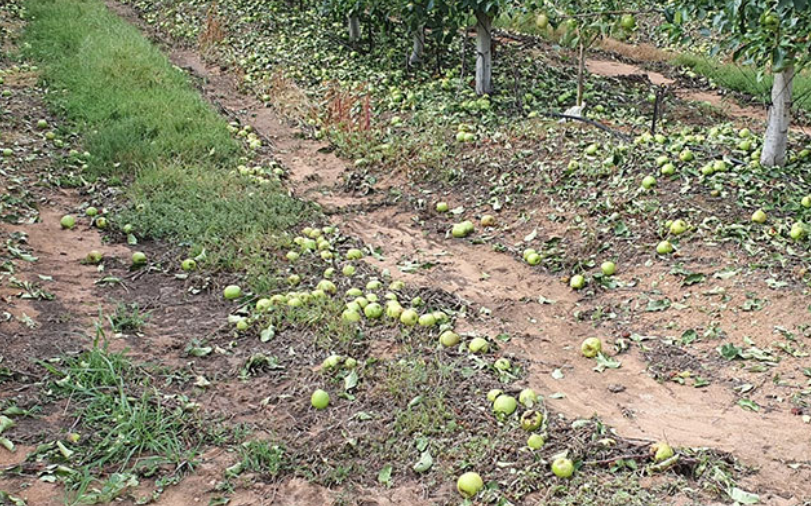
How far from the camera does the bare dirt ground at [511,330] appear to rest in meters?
3.23

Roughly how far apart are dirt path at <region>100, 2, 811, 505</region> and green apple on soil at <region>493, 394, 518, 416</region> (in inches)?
11.7

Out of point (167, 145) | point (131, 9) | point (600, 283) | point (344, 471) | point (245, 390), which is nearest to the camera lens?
point (344, 471)

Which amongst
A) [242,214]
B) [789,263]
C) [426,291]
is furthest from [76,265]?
[789,263]

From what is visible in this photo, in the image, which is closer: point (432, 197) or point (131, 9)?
point (432, 197)

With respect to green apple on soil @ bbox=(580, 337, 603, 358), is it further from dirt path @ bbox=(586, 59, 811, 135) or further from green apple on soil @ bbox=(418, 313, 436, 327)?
dirt path @ bbox=(586, 59, 811, 135)

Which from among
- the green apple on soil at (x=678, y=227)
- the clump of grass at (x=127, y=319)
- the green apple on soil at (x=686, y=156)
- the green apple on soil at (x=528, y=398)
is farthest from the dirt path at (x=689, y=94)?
the clump of grass at (x=127, y=319)

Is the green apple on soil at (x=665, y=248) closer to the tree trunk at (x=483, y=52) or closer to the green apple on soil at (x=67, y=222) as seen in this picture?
the tree trunk at (x=483, y=52)

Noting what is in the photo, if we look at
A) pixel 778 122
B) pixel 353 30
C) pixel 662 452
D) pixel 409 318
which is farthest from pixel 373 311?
pixel 353 30

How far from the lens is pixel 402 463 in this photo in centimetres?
335

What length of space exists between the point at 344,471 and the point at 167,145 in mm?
5172

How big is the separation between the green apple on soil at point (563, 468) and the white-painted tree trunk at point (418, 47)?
7912mm

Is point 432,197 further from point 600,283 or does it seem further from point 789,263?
point 789,263

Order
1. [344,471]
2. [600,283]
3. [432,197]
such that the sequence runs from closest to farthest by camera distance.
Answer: [344,471]
[600,283]
[432,197]

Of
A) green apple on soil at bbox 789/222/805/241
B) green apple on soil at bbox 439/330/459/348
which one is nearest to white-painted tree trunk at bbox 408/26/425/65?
green apple on soil at bbox 789/222/805/241
